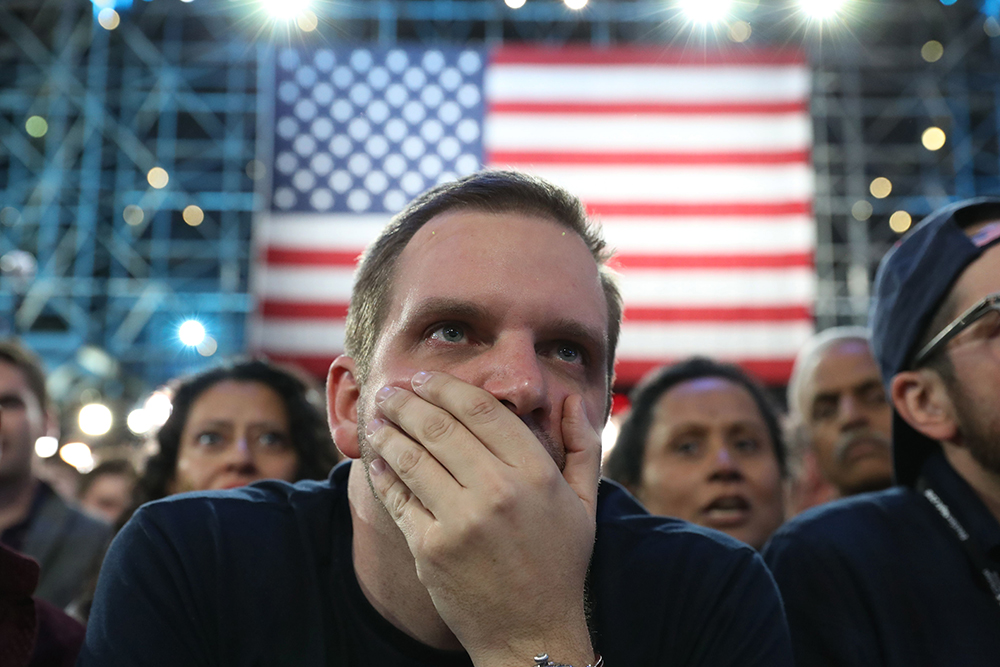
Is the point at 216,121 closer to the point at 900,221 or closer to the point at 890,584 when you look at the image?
the point at 900,221

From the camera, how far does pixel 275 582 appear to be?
1.37m

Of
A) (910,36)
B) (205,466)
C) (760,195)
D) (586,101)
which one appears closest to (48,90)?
(586,101)

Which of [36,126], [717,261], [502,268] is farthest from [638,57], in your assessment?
[36,126]

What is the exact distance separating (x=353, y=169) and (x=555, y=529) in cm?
749

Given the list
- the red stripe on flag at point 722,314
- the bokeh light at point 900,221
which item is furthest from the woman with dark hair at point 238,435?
the bokeh light at point 900,221

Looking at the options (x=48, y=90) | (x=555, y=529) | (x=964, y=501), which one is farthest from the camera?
(x=48, y=90)

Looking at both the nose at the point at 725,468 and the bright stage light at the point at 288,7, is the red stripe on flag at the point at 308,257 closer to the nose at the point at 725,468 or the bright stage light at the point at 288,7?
the bright stage light at the point at 288,7

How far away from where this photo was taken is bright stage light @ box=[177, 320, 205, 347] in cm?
1329

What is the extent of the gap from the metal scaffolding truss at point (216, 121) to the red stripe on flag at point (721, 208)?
640 cm

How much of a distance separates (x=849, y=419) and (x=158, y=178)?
15.6 m

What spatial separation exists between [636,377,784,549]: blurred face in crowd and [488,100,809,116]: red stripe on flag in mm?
5228

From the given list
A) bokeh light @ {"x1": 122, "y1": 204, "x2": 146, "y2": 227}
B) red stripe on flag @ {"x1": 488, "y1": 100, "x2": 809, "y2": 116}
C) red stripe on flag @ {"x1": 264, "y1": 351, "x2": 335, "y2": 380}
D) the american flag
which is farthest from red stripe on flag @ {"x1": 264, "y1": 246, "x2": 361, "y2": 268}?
bokeh light @ {"x1": 122, "y1": 204, "x2": 146, "y2": 227}

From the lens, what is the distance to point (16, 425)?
3125 millimetres

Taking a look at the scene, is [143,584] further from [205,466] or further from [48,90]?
[48,90]
